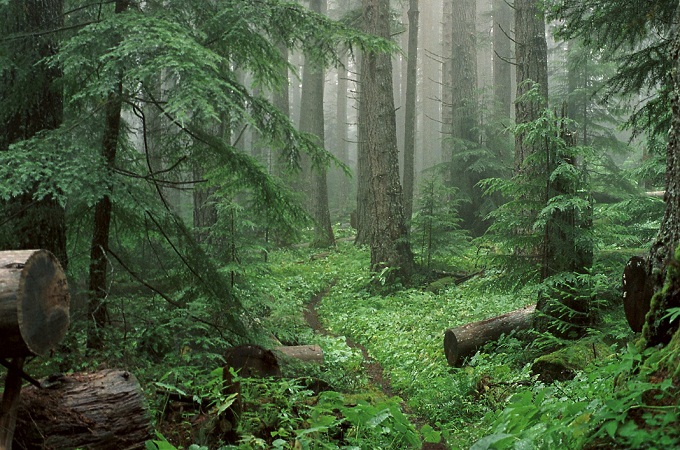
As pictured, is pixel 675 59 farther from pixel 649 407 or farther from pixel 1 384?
pixel 1 384

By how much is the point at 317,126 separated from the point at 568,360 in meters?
18.3

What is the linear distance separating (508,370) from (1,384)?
530 cm

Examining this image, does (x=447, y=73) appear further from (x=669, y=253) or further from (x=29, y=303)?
(x=29, y=303)

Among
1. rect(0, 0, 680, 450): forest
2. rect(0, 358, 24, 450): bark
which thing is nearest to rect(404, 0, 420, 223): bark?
rect(0, 0, 680, 450): forest

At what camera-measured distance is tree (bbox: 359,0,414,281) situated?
13812 mm

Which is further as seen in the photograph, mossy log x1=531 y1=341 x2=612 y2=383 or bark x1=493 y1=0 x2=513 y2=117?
bark x1=493 y1=0 x2=513 y2=117

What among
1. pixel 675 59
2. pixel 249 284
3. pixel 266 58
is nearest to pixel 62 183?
pixel 266 58

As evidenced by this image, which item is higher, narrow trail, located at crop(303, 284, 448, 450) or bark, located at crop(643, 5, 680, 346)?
bark, located at crop(643, 5, 680, 346)

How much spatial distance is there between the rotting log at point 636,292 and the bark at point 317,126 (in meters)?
12.9

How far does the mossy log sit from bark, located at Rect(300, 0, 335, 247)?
11.4m

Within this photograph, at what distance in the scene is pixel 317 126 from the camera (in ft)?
77.2

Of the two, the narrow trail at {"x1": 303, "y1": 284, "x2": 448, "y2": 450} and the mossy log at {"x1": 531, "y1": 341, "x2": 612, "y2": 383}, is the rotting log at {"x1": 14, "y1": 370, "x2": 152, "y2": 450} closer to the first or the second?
the narrow trail at {"x1": 303, "y1": 284, "x2": 448, "y2": 450}

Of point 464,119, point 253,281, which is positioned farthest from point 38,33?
point 464,119

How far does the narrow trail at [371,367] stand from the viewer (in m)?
6.68
